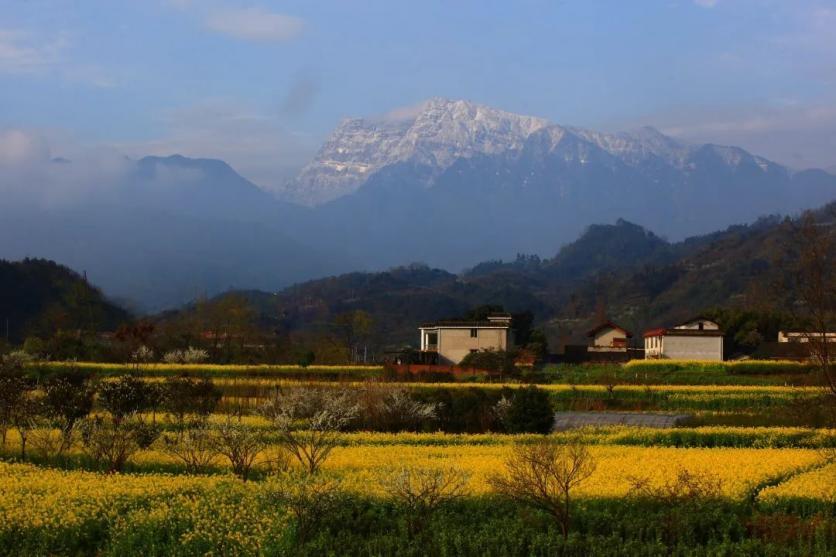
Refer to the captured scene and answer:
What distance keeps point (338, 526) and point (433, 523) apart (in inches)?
53.0

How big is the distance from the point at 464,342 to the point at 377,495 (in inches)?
1906

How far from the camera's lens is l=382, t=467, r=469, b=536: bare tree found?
13.1 meters

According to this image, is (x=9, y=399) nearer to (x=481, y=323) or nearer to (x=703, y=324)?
(x=481, y=323)

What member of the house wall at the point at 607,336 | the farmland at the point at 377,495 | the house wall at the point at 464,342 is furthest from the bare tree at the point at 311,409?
the house wall at the point at 607,336

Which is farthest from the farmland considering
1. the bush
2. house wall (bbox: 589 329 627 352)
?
house wall (bbox: 589 329 627 352)

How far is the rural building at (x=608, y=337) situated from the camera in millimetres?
76625

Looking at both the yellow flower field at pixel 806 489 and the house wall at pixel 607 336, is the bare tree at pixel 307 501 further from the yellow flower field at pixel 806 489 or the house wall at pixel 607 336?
the house wall at pixel 607 336

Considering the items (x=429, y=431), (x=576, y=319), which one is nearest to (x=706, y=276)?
(x=576, y=319)

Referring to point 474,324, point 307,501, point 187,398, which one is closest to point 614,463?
point 307,501

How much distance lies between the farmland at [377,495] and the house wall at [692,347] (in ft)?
127

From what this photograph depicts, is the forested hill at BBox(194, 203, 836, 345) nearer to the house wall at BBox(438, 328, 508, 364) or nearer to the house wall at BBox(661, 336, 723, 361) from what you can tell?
the house wall at BBox(661, 336, 723, 361)

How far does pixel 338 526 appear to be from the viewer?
13.1m

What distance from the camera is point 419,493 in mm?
13570

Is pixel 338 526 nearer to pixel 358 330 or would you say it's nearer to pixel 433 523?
pixel 433 523
